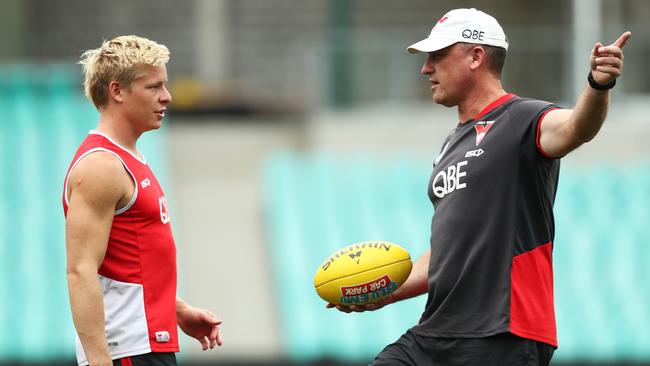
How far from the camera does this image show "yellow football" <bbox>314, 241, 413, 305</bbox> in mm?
5484

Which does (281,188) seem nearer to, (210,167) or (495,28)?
(210,167)

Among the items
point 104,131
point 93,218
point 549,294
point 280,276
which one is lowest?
point 280,276

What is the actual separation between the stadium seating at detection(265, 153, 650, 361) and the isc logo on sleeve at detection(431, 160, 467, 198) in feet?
19.8

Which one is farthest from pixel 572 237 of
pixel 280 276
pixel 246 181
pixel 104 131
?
pixel 104 131

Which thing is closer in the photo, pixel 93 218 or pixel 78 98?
pixel 93 218

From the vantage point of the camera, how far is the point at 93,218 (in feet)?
15.4

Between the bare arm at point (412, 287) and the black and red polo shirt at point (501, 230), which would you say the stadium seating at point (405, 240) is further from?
the black and red polo shirt at point (501, 230)

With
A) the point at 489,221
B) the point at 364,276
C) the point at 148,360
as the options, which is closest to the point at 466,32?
the point at 489,221

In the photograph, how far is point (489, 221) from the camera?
502cm

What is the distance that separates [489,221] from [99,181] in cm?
154

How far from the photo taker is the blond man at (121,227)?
4668 mm

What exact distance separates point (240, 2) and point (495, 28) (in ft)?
40.6

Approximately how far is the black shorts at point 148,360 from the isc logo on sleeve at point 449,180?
1.29 m

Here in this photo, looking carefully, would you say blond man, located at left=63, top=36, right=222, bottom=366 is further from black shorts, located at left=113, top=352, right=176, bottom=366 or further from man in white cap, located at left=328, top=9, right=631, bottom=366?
man in white cap, located at left=328, top=9, right=631, bottom=366
